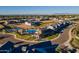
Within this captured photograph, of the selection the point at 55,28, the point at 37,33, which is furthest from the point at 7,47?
the point at 55,28

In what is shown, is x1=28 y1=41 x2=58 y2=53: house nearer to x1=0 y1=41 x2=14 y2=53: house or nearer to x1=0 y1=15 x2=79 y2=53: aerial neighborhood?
x1=0 y1=15 x2=79 y2=53: aerial neighborhood

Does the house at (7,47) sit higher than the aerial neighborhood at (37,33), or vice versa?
the aerial neighborhood at (37,33)

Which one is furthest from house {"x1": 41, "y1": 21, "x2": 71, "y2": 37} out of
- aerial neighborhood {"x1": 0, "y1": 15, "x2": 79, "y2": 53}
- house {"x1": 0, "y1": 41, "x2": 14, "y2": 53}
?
house {"x1": 0, "y1": 41, "x2": 14, "y2": 53}

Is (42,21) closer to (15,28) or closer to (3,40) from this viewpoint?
(15,28)

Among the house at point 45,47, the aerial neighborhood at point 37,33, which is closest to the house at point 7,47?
the aerial neighborhood at point 37,33

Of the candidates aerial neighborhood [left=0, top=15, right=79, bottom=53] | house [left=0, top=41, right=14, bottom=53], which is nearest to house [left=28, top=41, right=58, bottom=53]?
aerial neighborhood [left=0, top=15, right=79, bottom=53]

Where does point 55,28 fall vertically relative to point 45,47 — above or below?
above

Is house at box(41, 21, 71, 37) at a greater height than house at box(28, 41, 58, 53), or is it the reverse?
house at box(41, 21, 71, 37)

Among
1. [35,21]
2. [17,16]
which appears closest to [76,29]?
[35,21]

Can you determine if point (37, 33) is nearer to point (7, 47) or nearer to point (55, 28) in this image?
point (55, 28)

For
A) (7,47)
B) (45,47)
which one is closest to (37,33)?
(45,47)

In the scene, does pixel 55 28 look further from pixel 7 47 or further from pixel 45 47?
pixel 7 47

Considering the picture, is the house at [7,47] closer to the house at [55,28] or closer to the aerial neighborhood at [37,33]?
the aerial neighborhood at [37,33]
